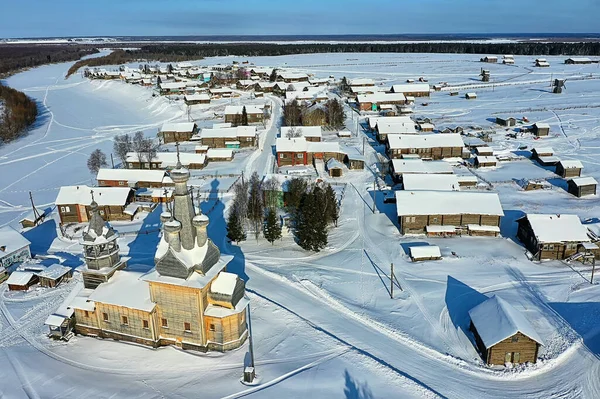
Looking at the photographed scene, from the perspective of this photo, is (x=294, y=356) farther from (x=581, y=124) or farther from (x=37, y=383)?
(x=581, y=124)

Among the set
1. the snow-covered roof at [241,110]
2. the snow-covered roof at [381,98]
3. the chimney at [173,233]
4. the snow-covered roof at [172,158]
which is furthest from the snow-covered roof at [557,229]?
the snow-covered roof at [381,98]

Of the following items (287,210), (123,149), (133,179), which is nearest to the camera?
(287,210)

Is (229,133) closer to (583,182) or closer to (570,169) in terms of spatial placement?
(570,169)

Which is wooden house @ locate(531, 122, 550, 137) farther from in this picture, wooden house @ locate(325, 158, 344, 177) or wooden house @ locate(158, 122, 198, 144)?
wooden house @ locate(158, 122, 198, 144)

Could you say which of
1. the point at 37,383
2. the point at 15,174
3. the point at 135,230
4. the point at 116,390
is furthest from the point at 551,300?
the point at 15,174

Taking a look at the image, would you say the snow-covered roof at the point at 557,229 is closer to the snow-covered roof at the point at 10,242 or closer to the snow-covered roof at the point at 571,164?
the snow-covered roof at the point at 571,164

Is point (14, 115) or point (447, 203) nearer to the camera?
point (447, 203)

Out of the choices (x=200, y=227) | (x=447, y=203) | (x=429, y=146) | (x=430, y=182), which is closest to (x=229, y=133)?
(x=429, y=146)
